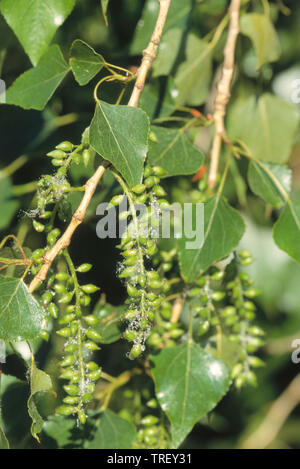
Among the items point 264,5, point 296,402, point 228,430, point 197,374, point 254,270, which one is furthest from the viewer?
point 228,430

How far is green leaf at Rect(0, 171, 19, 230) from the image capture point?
4.00 feet

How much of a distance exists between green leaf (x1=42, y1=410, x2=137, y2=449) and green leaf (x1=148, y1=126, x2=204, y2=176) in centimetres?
49

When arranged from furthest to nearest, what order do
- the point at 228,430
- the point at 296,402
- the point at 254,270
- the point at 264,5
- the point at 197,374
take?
the point at 228,430 → the point at 296,402 → the point at 254,270 → the point at 264,5 → the point at 197,374

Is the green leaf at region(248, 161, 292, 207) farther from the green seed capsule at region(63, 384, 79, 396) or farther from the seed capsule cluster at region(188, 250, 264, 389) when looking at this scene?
the green seed capsule at region(63, 384, 79, 396)

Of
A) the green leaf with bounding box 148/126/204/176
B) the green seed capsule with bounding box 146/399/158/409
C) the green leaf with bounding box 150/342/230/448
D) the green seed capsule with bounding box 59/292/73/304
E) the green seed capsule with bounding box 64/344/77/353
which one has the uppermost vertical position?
the green leaf with bounding box 148/126/204/176

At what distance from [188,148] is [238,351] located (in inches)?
15.8

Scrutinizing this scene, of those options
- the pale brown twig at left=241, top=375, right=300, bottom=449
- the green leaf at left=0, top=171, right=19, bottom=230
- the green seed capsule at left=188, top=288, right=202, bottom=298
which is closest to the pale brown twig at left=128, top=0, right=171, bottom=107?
the green seed capsule at left=188, top=288, right=202, bottom=298

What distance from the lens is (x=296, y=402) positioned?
168 centimetres

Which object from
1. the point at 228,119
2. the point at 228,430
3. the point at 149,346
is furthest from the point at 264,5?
the point at 228,430

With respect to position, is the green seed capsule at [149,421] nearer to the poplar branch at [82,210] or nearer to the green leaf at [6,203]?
the poplar branch at [82,210]

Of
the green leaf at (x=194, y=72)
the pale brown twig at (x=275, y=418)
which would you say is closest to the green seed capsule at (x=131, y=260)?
the green leaf at (x=194, y=72)

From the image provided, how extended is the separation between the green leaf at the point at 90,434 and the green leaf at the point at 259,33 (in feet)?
2.62

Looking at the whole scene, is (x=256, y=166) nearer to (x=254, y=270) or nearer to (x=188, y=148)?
(x=188, y=148)

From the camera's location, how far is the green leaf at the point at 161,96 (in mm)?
1043
